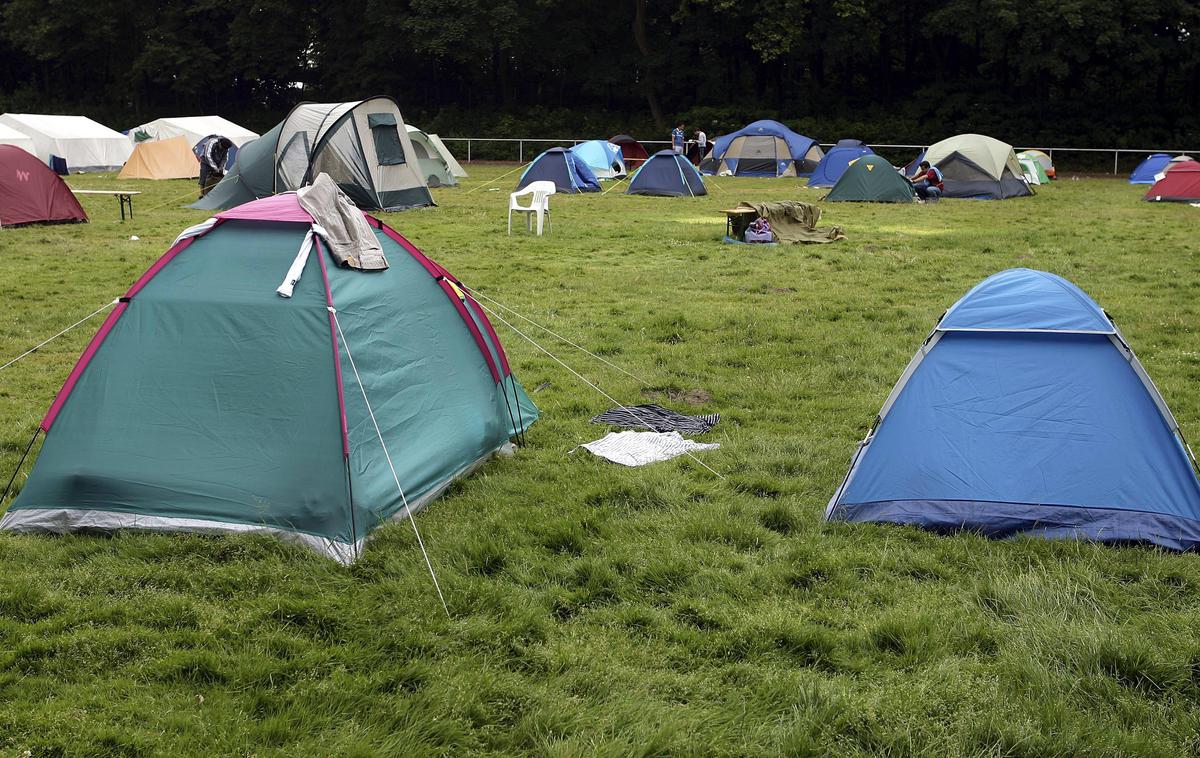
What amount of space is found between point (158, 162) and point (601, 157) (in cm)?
1225

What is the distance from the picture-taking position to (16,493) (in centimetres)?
573

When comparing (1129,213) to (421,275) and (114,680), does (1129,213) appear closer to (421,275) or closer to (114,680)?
(421,275)

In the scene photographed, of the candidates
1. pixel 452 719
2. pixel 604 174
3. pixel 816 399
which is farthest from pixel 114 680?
pixel 604 174

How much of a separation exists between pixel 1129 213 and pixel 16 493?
65.1ft

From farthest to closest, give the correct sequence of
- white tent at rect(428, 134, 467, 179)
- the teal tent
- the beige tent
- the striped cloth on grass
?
the beige tent
white tent at rect(428, 134, 467, 179)
the striped cloth on grass
the teal tent

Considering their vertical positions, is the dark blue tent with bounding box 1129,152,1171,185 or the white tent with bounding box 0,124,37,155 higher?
the white tent with bounding box 0,124,37,155

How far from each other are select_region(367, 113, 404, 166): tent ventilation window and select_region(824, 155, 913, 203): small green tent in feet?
30.4

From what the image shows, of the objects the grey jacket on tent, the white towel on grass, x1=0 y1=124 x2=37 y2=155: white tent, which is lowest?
the white towel on grass

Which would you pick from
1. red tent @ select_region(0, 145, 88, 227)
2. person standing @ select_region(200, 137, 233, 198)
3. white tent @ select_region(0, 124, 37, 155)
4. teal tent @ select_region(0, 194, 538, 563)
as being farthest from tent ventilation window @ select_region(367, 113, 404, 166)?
teal tent @ select_region(0, 194, 538, 563)

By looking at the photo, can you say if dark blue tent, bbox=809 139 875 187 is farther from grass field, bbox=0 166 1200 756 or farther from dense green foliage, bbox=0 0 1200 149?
grass field, bbox=0 166 1200 756

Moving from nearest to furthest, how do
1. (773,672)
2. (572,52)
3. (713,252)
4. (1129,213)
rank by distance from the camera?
(773,672) → (713,252) → (1129,213) → (572,52)

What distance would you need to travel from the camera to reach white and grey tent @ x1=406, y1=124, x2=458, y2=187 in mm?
25078

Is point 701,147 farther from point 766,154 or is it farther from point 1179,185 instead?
point 1179,185

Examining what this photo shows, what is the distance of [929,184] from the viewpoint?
75.9ft
